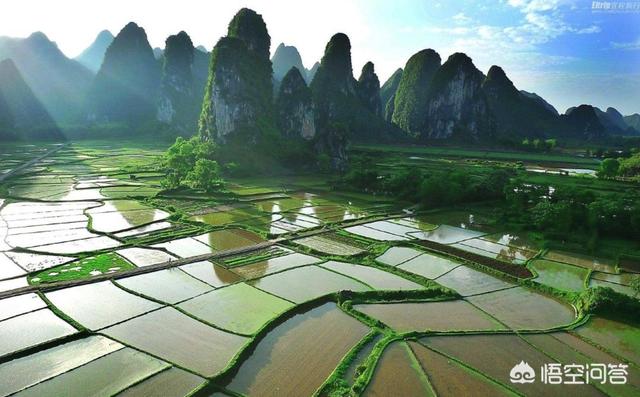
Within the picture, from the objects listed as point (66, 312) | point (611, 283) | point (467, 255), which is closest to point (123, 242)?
point (66, 312)

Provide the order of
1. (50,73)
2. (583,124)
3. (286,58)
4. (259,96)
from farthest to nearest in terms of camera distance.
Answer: (286,58)
(583,124)
(50,73)
(259,96)

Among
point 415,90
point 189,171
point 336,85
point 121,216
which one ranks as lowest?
point 121,216

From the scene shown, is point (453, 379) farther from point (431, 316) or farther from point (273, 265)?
point (273, 265)

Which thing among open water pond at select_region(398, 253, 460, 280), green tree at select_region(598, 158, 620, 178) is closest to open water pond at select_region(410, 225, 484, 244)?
open water pond at select_region(398, 253, 460, 280)

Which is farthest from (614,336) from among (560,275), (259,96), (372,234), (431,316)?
(259,96)

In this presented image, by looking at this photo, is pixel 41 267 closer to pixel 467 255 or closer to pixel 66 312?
pixel 66 312
